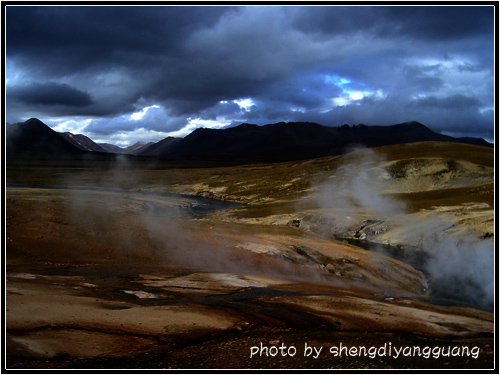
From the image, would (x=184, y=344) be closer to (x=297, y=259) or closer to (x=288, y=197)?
(x=297, y=259)

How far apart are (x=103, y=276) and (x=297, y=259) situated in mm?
15591

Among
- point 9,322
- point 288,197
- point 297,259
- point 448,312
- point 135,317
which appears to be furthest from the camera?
point 288,197

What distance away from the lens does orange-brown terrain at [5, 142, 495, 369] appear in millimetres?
11977

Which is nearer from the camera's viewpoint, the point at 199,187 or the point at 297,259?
the point at 297,259

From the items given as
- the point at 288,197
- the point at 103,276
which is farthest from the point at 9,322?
the point at 288,197

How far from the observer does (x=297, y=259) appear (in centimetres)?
3072

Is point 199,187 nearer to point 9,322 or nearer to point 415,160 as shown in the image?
point 415,160

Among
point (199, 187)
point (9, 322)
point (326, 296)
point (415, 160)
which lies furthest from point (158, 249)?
point (199, 187)

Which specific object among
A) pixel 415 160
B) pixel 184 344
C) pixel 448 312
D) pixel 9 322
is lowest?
pixel 448 312

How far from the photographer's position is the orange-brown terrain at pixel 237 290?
12.0m

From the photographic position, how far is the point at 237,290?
20438 mm

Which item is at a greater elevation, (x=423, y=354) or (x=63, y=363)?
(x=63, y=363)

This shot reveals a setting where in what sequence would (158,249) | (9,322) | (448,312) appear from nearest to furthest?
1. (9,322)
2. (448,312)
3. (158,249)

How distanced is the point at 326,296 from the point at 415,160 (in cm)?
7970
